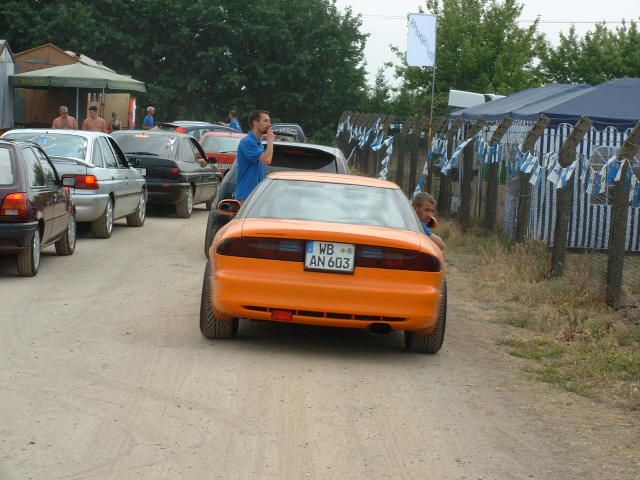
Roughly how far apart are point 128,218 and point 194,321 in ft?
30.6

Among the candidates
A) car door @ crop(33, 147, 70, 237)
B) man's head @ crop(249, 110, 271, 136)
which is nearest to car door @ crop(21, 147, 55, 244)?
car door @ crop(33, 147, 70, 237)

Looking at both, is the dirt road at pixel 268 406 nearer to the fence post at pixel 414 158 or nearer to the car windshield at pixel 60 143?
the car windshield at pixel 60 143

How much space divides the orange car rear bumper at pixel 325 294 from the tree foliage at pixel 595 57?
48.6 metres

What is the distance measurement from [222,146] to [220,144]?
0.30 feet

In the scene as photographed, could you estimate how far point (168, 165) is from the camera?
20812mm

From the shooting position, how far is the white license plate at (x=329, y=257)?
8.64 m

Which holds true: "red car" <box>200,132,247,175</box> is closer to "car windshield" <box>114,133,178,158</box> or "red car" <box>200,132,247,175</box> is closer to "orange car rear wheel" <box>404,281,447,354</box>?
"car windshield" <box>114,133,178,158</box>

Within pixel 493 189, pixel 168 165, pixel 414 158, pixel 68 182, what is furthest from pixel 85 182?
pixel 414 158

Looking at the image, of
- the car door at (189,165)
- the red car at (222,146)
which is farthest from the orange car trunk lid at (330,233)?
the red car at (222,146)

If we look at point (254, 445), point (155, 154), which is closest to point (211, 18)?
point (155, 154)

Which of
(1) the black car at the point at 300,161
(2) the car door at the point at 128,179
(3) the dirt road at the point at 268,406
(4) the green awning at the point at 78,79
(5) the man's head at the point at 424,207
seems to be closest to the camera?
(3) the dirt road at the point at 268,406

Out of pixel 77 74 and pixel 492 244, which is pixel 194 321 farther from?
pixel 77 74

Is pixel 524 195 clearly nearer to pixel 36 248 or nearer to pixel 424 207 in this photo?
pixel 424 207

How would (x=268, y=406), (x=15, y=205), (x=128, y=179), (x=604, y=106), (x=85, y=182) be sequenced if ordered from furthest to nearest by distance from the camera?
(x=604, y=106)
(x=128, y=179)
(x=85, y=182)
(x=15, y=205)
(x=268, y=406)
